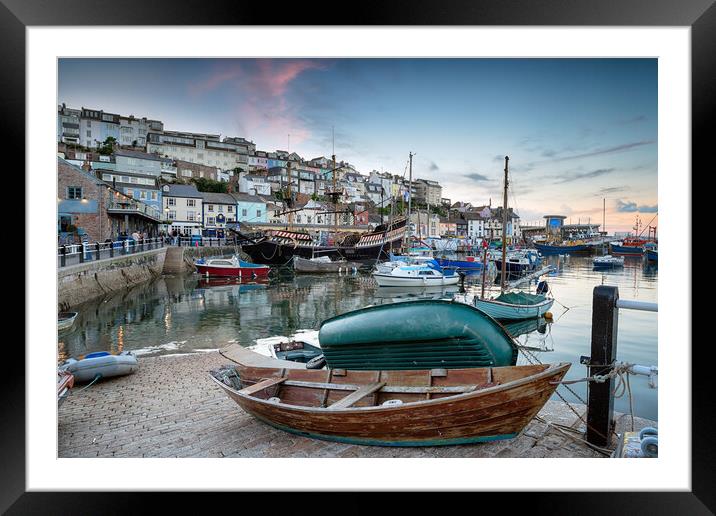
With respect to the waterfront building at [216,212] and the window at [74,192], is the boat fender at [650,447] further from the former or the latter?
the waterfront building at [216,212]

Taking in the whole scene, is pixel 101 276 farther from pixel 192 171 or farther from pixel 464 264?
pixel 192 171

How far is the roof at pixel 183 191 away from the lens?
71.1ft

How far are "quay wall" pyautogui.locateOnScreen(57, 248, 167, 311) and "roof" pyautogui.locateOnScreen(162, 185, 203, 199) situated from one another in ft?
27.2

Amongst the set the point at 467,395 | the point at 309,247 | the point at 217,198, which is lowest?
the point at 467,395

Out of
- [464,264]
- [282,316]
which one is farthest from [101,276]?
[464,264]

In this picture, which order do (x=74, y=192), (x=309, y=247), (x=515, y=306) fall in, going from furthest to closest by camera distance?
1. (x=309, y=247)
2. (x=515, y=306)
3. (x=74, y=192)

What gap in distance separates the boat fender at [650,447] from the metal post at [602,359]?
173 millimetres

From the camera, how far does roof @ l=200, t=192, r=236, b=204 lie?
23359 mm

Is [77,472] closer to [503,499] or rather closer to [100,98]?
[503,499]

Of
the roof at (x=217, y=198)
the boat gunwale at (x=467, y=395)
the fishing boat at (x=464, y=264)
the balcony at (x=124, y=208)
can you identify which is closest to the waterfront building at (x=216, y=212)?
the roof at (x=217, y=198)

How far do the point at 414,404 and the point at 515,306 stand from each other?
20.0ft

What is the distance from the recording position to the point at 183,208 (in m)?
22.6

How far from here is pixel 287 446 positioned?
2.55m
